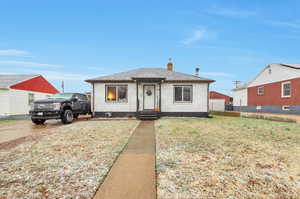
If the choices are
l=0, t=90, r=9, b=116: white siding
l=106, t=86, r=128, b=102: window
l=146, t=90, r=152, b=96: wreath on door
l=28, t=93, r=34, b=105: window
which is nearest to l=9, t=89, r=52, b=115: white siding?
l=0, t=90, r=9, b=116: white siding

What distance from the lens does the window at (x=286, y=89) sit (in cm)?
1362

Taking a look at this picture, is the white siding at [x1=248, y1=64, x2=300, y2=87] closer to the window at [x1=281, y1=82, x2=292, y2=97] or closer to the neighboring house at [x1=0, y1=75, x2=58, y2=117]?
the window at [x1=281, y1=82, x2=292, y2=97]

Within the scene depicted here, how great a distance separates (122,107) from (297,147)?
1034 centimetres

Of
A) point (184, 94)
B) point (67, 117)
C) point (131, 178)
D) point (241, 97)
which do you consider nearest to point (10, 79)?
point (67, 117)

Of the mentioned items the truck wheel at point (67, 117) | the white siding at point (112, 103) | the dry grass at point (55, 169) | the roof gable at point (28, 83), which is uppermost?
the roof gable at point (28, 83)

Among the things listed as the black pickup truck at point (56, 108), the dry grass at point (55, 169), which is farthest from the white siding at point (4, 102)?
the dry grass at point (55, 169)

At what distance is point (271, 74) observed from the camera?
15.8 m

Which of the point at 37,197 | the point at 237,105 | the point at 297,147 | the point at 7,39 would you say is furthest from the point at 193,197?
the point at 7,39

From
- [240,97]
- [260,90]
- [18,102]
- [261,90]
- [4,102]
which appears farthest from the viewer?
[240,97]

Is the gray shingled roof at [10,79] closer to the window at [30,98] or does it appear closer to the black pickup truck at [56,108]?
the window at [30,98]

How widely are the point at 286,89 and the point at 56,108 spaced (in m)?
21.3

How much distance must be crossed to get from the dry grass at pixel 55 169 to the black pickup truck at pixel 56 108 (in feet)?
14.9

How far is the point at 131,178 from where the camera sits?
98.3 inches

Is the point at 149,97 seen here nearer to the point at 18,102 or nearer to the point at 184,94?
the point at 184,94
